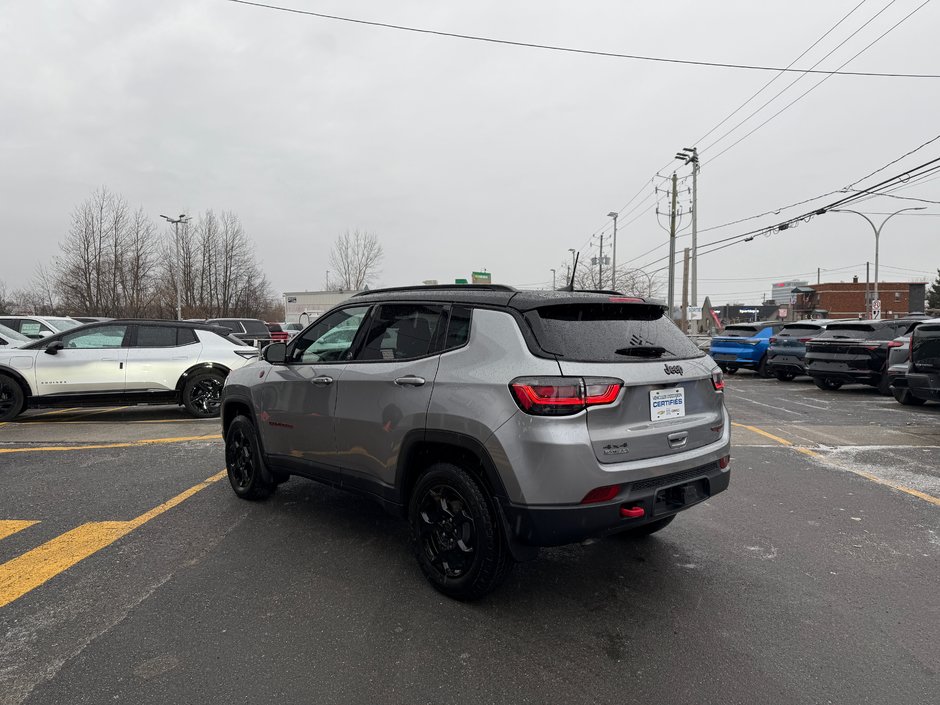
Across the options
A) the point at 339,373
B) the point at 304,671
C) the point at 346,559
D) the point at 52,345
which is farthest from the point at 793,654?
the point at 52,345

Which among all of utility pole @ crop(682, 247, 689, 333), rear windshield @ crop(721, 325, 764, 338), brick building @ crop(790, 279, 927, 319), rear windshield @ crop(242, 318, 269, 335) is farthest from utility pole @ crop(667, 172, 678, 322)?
brick building @ crop(790, 279, 927, 319)

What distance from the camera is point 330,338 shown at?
4.19 m

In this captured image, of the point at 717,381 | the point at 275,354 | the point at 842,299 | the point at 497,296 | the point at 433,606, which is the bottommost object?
the point at 433,606

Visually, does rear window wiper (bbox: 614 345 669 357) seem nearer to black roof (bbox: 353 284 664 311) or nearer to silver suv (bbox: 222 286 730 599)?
silver suv (bbox: 222 286 730 599)

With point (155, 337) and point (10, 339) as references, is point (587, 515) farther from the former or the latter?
point (10, 339)

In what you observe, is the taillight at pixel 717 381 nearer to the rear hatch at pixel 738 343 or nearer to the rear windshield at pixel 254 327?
the rear hatch at pixel 738 343

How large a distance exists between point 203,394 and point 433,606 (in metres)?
7.38

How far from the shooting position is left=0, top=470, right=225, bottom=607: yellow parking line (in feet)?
11.1

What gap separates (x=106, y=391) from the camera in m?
8.67

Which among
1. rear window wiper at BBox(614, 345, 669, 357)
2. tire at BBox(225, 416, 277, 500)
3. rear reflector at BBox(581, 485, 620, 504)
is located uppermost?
rear window wiper at BBox(614, 345, 669, 357)

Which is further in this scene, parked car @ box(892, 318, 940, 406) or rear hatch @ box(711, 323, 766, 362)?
rear hatch @ box(711, 323, 766, 362)

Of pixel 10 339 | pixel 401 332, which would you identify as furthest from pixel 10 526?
pixel 10 339

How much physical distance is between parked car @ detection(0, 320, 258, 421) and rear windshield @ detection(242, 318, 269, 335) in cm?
1459

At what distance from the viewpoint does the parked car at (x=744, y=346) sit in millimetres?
16484
